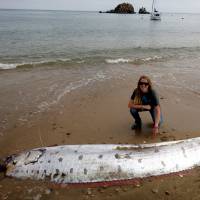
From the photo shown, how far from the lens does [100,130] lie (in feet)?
22.2

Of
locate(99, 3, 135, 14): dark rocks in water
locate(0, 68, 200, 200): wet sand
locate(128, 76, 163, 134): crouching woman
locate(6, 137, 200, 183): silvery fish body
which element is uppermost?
locate(128, 76, 163, 134): crouching woman

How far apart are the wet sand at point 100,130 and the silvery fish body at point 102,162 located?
0.15m

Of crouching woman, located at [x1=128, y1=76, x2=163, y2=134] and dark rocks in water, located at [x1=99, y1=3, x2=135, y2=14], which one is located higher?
crouching woman, located at [x1=128, y1=76, x2=163, y2=134]

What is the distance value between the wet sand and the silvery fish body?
0.50 feet

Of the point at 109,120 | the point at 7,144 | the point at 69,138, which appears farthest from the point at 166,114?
the point at 7,144

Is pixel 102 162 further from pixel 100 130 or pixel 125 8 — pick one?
pixel 125 8

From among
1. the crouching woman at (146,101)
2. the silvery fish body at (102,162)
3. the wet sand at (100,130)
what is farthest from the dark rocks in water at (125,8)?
the silvery fish body at (102,162)

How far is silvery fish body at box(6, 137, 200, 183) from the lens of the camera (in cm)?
473

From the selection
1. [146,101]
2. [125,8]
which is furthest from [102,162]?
[125,8]

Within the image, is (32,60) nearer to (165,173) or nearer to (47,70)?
(47,70)

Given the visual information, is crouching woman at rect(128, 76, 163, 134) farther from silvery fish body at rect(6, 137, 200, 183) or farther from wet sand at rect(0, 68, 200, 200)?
silvery fish body at rect(6, 137, 200, 183)

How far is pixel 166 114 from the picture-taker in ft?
25.3

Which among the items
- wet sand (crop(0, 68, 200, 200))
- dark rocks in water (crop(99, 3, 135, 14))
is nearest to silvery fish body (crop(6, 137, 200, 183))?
wet sand (crop(0, 68, 200, 200))

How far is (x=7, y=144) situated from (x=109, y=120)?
2483 millimetres
